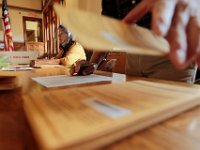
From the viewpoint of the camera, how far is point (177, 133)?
26 centimetres

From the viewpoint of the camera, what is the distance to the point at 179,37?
37cm

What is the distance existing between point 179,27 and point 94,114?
266 millimetres

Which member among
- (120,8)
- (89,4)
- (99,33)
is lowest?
(99,33)

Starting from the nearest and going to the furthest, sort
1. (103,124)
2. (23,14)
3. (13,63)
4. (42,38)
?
(103,124)
(13,63)
(23,14)
(42,38)

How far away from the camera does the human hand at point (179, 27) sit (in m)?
0.35

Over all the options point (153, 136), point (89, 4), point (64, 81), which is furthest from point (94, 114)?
point (89, 4)

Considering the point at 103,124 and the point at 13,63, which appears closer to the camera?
the point at 103,124

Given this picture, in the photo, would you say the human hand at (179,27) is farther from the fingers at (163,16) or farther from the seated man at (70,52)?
the seated man at (70,52)

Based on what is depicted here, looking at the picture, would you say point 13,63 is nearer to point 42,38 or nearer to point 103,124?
point 103,124

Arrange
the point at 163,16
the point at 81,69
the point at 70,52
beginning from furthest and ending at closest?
the point at 70,52 < the point at 81,69 < the point at 163,16

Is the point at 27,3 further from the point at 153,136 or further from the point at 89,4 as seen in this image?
the point at 153,136

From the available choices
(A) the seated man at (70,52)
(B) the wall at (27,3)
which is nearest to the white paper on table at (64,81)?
(A) the seated man at (70,52)

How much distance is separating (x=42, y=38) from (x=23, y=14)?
116 cm

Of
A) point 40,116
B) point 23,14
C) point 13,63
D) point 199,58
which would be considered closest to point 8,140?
point 40,116
